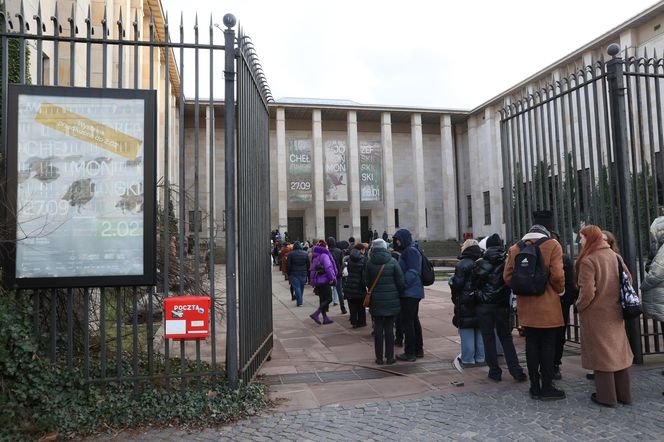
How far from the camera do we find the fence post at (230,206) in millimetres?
4434

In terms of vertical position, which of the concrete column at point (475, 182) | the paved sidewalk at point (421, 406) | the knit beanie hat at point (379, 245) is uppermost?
the concrete column at point (475, 182)

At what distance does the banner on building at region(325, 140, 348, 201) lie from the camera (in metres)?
41.0

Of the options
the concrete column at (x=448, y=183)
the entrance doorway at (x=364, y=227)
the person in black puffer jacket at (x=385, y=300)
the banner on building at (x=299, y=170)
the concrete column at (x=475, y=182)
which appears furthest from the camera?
the entrance doorway at (x=364, y=227)

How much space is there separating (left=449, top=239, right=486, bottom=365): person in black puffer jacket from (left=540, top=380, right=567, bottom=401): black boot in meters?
1.14

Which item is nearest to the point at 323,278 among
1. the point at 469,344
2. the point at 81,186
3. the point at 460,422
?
the point at 469,344

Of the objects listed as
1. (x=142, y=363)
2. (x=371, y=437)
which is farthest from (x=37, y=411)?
(x=371, y=437)

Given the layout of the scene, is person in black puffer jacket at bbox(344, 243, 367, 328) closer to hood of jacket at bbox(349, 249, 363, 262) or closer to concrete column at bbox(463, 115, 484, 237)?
hood of jacket at bbox(349, 249, 363, 262)

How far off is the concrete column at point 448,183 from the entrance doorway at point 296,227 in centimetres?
A: 1365

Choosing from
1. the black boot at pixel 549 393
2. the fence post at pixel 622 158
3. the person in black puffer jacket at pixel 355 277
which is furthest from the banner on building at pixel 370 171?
the black boot at pixel 549 393

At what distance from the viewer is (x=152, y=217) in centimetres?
429

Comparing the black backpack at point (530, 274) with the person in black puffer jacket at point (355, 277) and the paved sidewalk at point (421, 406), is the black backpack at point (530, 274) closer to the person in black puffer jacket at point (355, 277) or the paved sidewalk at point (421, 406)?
the paved sidewalk at point (421, 406)

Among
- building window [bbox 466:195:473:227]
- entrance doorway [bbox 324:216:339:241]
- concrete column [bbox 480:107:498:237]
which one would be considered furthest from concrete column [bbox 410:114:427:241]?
entrance doorway [bbox 324:216:339:241]

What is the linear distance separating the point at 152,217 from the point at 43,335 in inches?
55.6

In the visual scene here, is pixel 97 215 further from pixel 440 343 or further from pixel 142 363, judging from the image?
pixel 440 343
